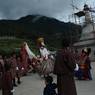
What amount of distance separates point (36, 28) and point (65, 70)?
4407 inches

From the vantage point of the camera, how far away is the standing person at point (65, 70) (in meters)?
9.79

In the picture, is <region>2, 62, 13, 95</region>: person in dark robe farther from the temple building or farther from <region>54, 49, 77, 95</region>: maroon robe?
the temple building

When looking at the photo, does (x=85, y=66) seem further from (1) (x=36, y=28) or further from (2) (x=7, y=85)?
(1) (x=36, y=28)

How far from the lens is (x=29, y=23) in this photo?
128750 mm

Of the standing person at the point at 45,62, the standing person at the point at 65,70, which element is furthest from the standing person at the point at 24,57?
the standing person at the point at 65,70

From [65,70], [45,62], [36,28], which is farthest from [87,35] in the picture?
[65,70]

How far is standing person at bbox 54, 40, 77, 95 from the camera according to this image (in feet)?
A: 32.1

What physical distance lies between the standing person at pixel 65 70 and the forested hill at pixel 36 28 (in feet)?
255

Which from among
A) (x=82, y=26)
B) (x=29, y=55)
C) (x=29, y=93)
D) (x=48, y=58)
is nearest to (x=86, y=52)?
(x=48, y=58)

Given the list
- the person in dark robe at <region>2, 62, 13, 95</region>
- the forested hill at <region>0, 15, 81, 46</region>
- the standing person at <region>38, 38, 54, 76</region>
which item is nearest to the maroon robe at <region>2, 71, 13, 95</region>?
the person in dark robe at <region>2, 62, 13, 95</region>

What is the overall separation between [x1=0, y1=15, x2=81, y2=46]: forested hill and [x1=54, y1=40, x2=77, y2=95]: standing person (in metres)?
77.7

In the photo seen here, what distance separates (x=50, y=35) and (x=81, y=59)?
278ft

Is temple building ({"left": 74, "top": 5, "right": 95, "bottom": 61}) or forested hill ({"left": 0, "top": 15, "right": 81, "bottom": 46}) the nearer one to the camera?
temple building ({"left": 74, "top": 5, "right": 95, "bottom": 61})

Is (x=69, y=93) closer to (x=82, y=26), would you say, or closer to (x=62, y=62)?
(x=62, y=62)
